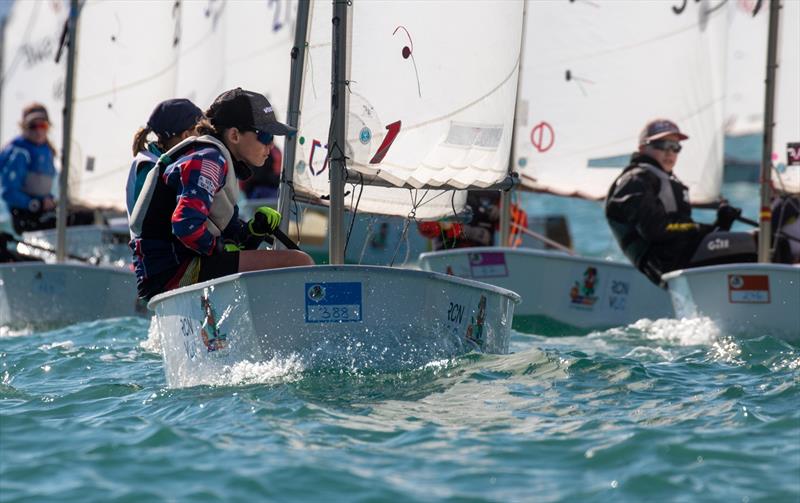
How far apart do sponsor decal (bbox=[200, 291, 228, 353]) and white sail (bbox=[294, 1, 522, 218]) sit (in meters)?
1.05

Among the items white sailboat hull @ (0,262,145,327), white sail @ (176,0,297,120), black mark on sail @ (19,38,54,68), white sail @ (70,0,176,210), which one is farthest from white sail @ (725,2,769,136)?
white sailboat hull @ (0,262,145,327)

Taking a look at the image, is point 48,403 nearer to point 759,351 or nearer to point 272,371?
point 272,371

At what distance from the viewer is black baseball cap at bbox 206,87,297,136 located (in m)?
5.36

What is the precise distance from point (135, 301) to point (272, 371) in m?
4.21

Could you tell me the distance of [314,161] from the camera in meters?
6.09

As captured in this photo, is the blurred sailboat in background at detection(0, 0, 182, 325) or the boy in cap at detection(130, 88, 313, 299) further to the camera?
the blurred sailboat in background at detection(0, 0, 182, 325)

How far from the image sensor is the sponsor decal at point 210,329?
5086mm

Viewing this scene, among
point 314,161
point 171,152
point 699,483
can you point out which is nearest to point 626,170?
point 314,161

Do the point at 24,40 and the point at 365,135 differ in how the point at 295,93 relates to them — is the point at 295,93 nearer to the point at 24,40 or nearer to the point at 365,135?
the point at 365,135

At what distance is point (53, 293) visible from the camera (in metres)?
8.95

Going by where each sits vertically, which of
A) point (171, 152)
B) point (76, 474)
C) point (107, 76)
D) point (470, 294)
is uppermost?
point (107, 76)

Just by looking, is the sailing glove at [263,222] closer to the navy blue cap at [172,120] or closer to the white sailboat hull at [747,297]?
the navy blue cap at [172,120]

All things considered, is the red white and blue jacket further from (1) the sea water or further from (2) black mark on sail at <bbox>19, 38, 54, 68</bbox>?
(2) black mark on sail at <bbox>19, 38, 54, 68</bbox>

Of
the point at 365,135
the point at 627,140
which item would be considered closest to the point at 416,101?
the point at 365,135
